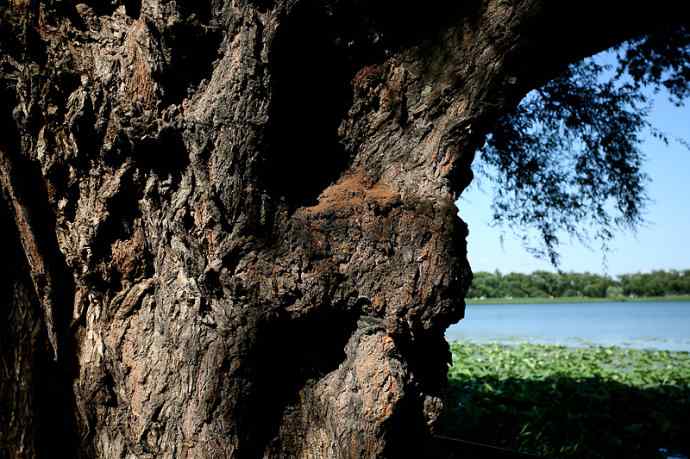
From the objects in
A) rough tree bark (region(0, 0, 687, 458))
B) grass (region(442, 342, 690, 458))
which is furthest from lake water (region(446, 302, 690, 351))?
rough tree bark (region(0, 0, 687, 458))

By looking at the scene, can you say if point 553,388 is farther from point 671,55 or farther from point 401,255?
point 401,255

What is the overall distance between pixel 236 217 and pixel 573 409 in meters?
5.31

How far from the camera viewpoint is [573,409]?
19.0 ft

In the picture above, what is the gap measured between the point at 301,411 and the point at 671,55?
533 centimetres

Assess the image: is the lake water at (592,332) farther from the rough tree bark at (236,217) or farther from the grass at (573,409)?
the rough tree bark at (236,217)

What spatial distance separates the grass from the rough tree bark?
3.45 metres

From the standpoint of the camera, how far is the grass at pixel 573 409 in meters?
4.74

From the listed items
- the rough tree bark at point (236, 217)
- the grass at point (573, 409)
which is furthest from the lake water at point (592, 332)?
the rough tree bark at point (236, 217)

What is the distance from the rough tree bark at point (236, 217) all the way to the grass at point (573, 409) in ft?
11.3

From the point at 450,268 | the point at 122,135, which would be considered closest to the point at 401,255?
the point at 450,268

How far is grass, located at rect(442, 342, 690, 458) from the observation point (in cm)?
474

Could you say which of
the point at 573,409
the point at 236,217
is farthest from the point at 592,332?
the point at 236,217

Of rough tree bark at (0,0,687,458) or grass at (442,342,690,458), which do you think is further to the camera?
grass at (442,342,690,458)

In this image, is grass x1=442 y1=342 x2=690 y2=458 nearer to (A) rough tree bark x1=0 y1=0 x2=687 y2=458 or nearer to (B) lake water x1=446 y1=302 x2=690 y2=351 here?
(A) rough tree bark x1=0 y1=0 x2=687 y2=458
